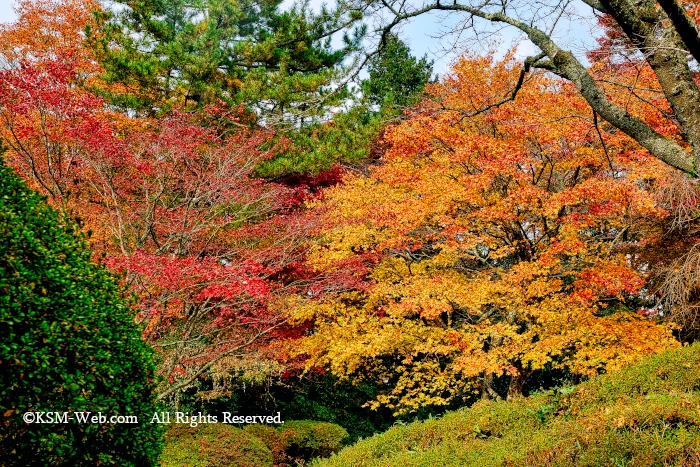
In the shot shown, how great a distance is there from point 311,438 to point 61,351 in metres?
10.3

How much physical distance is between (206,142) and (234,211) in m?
1.97

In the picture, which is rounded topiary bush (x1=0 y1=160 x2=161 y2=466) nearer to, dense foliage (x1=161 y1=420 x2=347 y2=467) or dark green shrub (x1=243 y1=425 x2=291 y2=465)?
dense foliage (x1=161 y1=420 x2=347 y2=467)

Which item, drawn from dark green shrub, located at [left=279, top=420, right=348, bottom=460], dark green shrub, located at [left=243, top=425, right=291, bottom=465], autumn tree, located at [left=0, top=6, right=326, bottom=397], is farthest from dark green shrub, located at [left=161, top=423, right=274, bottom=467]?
dark green shrub, located at [left=279, top=420, right=348, bottom=460]

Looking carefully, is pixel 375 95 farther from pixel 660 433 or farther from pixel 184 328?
pixel 660 433

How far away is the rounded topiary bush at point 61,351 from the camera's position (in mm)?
2482

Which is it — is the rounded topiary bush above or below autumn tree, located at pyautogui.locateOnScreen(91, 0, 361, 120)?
below

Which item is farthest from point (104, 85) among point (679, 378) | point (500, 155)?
point (679, 378)

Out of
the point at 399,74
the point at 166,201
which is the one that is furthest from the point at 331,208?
the point at 399,74

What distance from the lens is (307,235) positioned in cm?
1025

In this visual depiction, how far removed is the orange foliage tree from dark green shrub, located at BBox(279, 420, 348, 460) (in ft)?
7.21

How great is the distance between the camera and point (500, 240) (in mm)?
10094

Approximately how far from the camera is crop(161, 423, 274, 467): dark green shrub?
7.65 metres

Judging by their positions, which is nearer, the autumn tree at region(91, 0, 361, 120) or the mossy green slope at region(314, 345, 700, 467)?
the mossy green slope at region(314, 345, 700, 467)

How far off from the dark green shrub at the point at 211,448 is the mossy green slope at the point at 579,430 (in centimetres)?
253
